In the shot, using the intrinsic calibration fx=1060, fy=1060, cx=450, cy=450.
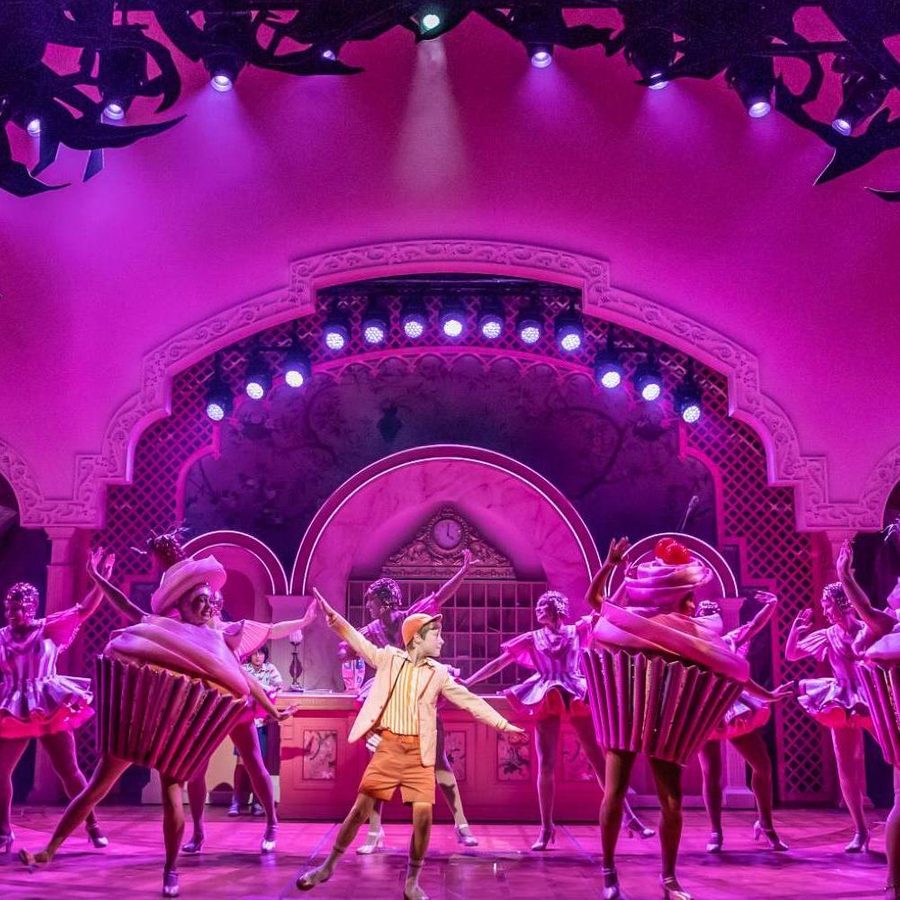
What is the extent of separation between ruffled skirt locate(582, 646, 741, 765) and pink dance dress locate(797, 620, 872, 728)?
2.04m

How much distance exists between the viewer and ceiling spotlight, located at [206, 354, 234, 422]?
974cm

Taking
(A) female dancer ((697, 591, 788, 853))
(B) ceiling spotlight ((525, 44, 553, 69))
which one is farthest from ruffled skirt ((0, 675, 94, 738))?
(B) ceiling spotlight ((525, 44, 553, 69))

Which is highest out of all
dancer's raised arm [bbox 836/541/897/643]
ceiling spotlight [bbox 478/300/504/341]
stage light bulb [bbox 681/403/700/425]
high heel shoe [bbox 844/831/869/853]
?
ceiling spotlight [bbox 478/300/504/341]

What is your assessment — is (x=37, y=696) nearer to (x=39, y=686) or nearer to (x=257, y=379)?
(x=39, y=686)

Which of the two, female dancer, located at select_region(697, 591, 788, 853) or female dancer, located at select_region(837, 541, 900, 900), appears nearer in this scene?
female dancer, located at select_region(837, 541, 900, 900)

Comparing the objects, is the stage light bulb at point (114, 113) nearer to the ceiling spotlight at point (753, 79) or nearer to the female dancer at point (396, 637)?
the female dancer at point (396, 637)

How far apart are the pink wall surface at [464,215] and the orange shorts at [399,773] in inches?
220

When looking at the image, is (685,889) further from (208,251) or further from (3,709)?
(208,251)

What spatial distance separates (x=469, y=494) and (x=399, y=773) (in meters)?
5.36

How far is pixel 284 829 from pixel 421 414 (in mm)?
4080

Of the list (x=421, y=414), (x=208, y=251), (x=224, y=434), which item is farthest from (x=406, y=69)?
(x=224, y=434)

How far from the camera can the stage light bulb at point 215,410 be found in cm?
974

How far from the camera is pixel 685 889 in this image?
17.2 ft

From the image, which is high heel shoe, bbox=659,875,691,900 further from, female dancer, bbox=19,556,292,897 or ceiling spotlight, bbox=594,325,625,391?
ceiling spotlight, bbox=594,325,625,391
